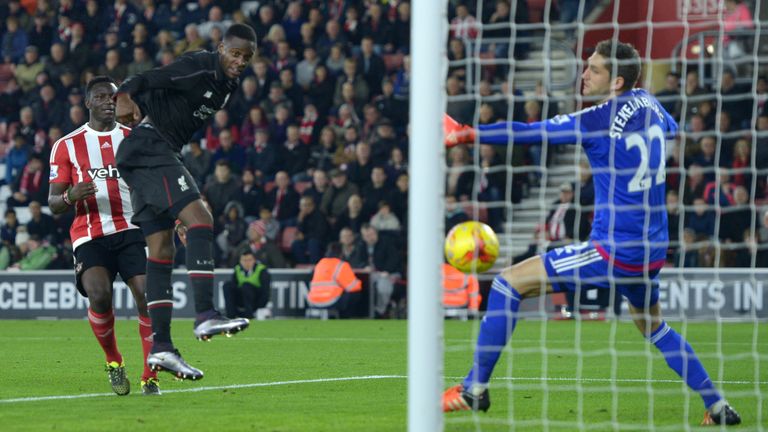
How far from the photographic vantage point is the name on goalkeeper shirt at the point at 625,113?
6.31 metres

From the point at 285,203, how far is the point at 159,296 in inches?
457

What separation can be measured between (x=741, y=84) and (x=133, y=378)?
477 inches

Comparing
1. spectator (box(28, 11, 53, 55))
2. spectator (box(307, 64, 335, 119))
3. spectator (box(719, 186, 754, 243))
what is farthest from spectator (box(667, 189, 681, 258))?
spectator (box(28, 11, 53, 55))

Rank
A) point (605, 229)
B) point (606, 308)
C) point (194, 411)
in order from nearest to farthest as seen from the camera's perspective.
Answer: point (605, 229) → point (194, 411) → point (606, 308)

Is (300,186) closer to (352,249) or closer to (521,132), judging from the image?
(352,249)

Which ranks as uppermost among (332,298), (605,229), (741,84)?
(741,84)

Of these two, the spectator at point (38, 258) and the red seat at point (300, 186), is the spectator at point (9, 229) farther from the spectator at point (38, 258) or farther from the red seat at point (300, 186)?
the red seat at point (300, 186)

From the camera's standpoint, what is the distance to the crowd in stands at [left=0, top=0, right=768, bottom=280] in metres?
17.2

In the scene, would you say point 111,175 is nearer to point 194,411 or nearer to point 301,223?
point 194,411

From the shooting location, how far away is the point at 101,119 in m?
8.08

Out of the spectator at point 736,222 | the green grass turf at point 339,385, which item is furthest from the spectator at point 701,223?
the green grass turf at point 339,385

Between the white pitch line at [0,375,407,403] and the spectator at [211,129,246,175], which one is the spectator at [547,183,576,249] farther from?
the white pitch line at [0,375,407,403]

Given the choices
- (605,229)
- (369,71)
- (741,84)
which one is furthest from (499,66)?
(605,229)

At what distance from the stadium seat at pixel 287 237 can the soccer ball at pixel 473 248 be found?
12038mm
